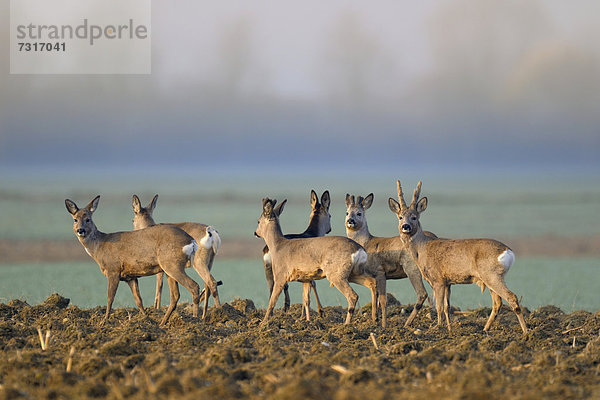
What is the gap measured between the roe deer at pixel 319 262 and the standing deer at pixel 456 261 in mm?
995

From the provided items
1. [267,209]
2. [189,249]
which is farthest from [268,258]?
[189,249]

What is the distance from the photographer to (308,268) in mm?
15141

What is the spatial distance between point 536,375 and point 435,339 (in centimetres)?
333

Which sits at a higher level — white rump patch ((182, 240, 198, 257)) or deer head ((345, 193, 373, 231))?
deer head ((345, 193, 373, 231))

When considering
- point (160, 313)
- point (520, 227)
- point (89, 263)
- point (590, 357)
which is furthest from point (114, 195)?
point (590, 357)

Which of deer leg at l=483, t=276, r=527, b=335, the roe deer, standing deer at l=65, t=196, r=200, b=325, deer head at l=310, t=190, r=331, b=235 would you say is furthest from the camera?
deer head at l=310, t=190, r=331, b=235

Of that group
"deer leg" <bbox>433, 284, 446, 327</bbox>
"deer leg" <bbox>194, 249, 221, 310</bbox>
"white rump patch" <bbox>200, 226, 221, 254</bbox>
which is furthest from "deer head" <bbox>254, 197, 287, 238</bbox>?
"deer leg" <bbox>433, 284, 446, 327</bbox>

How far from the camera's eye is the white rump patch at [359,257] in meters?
14.7

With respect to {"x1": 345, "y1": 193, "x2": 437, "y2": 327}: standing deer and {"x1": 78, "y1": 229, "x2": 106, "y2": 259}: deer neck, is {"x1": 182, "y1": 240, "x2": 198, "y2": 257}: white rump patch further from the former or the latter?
{"x1": 345, "y1": 193, "x2": 437, "y2": 327}: standing deer

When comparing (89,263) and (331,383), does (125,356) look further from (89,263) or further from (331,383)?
(89,263)

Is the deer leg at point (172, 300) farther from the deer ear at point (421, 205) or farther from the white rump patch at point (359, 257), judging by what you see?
the deer ear at point (421, 205)

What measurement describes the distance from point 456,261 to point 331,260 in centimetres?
216

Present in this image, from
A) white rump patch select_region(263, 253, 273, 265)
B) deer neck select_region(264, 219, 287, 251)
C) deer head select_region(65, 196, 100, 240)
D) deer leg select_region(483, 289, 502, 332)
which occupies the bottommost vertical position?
deer leg select_region(483, 289, 502, 332)

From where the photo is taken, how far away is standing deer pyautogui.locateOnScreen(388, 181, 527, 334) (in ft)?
47.2
